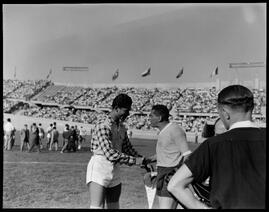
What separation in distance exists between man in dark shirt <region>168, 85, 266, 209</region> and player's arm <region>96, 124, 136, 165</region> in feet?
5.51

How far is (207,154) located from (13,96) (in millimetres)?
40527

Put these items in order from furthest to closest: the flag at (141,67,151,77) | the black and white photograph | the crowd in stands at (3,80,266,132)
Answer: the flag at (141,67,151,77), the crowd in stands at (3,80,266,132), the black and white photograph

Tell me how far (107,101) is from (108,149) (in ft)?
120

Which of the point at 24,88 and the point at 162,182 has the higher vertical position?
the point at 24,88

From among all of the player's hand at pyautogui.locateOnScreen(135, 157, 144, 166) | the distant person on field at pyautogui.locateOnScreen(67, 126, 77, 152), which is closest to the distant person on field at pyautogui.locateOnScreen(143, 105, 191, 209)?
the player's hand at pyautogui.locateOnScreen(135, 157, 144, 166)

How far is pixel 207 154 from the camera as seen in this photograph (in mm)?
1662

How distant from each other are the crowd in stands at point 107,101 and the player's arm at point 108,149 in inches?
1138

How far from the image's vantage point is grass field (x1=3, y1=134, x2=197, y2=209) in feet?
21.1

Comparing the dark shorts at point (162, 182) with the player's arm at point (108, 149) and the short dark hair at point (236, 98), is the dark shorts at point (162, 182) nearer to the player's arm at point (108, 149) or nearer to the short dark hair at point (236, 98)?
the player's arm at point (108, 149)

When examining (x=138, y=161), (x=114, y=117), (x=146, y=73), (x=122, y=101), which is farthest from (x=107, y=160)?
(x=146, y=73)

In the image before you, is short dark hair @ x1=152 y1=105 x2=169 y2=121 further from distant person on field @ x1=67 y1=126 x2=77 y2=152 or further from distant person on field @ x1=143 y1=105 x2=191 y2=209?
distant person on field @ x1=67 y1=126 x2=77 y2=152

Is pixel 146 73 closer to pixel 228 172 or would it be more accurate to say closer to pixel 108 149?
pixel 108 149

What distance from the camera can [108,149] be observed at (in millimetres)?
3328

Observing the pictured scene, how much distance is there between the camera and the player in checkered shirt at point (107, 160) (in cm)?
334
